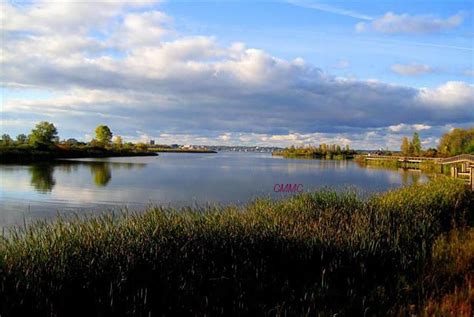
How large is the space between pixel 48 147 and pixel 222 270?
69011 mm

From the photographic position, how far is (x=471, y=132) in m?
59.7

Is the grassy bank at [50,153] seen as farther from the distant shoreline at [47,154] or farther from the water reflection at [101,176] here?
the water reflection at [101,176]

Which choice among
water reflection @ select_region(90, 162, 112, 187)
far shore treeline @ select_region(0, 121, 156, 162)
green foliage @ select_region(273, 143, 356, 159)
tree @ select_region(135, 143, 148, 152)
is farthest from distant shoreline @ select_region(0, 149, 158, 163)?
green foliage @ select_region(273, 143, 356, 159)

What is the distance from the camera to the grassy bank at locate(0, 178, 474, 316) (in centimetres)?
518

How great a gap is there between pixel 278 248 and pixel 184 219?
189 cm

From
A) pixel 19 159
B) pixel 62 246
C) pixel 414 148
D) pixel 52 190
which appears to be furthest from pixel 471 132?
pixel 62 246

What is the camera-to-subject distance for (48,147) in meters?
69.2

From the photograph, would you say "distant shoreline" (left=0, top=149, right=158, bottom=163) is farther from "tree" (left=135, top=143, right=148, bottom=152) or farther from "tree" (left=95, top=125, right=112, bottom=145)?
"tree" (left=135, top=143, right=148, bottom=152)

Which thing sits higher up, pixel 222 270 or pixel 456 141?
pixel 456 141

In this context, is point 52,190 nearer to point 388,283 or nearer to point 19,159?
point 388,283

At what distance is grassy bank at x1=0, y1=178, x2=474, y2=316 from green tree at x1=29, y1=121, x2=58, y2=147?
6792 cm

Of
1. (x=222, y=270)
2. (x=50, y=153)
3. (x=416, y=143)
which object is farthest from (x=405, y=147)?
(x=222, y=270)

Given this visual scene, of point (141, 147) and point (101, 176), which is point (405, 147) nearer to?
point (101, 176)

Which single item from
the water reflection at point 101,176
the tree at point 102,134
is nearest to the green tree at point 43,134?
the tree at point 102,134
